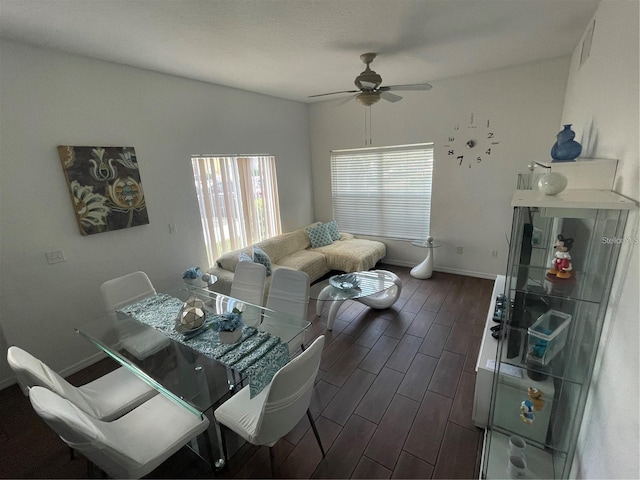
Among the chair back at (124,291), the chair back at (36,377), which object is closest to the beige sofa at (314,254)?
the chair back at (124,291)

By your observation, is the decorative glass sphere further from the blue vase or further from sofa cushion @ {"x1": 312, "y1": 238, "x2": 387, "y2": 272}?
sofa cushion @ {"x1": 312, "y1": 238, "x2": 387, "y2": 272}

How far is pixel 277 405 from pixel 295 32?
8.29 ft

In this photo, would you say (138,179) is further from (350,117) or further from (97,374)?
(350,117)

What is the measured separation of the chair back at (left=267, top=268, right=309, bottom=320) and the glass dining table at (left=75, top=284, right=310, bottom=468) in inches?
9.3

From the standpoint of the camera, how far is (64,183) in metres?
2.43

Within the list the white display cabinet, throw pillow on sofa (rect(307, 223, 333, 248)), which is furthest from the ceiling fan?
throw pillow on sofa (rect(307, 223, 333, 248))

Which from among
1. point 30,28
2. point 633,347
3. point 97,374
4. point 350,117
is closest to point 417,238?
point 350,117

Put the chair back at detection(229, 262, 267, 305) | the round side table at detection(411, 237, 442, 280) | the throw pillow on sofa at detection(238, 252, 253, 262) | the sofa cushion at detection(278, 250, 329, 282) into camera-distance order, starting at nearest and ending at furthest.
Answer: the chair back at detection(229, 262, 267, 305) < the throw pillow on sofa at detection(238, 252, 253, 262) < the sofa cushion at detection(278, 250, 329, 282) < the round side table at detection(411, 237, 442, 280)

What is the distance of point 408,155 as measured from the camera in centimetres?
442

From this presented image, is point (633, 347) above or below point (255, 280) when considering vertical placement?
above

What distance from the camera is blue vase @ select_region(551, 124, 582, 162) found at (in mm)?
1639

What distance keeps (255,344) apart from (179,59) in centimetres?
268

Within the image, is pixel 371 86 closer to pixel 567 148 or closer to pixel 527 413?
pixel 567 148

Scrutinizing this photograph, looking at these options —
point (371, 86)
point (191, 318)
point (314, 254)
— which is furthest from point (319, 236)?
point (191, 318)
